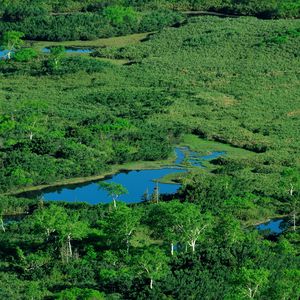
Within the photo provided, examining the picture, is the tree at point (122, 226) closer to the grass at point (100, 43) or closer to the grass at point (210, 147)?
the grass at point (210, 147)

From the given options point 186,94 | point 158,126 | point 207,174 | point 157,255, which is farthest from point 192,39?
point 157,255

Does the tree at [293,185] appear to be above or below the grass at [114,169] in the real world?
above

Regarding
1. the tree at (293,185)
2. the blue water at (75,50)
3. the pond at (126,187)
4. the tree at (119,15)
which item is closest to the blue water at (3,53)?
the blue water at (75,50)

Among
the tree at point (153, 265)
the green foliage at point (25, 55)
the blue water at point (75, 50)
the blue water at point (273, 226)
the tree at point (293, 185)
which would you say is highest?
the tree at point (153, 265)

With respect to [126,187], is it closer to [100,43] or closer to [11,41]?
[11,41]

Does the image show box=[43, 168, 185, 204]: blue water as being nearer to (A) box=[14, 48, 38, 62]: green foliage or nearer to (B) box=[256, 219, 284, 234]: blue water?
(B) box=[256, 219, 284, 234]: blue water

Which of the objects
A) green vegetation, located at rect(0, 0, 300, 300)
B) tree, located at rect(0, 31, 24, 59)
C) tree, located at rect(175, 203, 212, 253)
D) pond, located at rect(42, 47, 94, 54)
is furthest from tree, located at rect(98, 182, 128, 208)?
pond, located at rect(42, 47, 94, 54)

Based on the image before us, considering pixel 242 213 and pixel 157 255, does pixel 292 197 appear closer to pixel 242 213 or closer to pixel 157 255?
pixel 242 213
